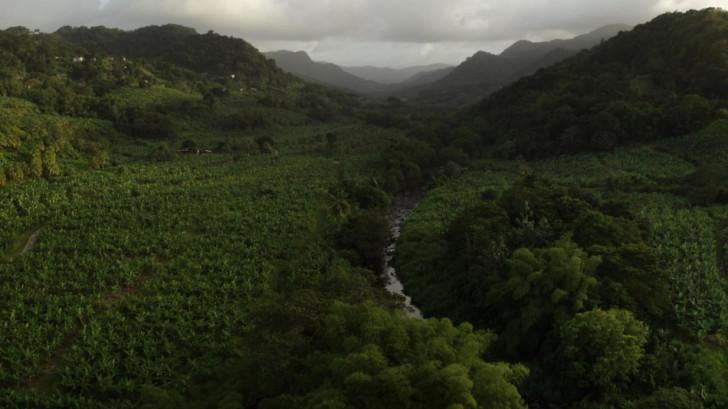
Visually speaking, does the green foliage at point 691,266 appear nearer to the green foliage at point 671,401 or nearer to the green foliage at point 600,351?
the green foliage at point 600,351

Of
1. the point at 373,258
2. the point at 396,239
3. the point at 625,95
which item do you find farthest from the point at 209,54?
the point at 373,258

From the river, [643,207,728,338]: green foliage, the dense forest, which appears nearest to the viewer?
the dense forest

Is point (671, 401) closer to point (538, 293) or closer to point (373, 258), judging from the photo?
point (538, 293)

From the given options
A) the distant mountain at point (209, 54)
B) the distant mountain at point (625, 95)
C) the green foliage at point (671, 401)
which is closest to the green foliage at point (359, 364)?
the green foliage at point (671, 401)

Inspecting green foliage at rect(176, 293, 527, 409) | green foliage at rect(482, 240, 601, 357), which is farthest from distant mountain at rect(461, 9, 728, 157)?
green foliage at rect(176, 293, 527, 409)

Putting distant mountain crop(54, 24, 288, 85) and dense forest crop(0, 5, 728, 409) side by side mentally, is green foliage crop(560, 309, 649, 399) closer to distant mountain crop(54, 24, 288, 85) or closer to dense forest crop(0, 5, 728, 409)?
dense forest crop(0, 5, 728, 409)

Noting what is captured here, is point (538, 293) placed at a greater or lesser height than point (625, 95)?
lesser
